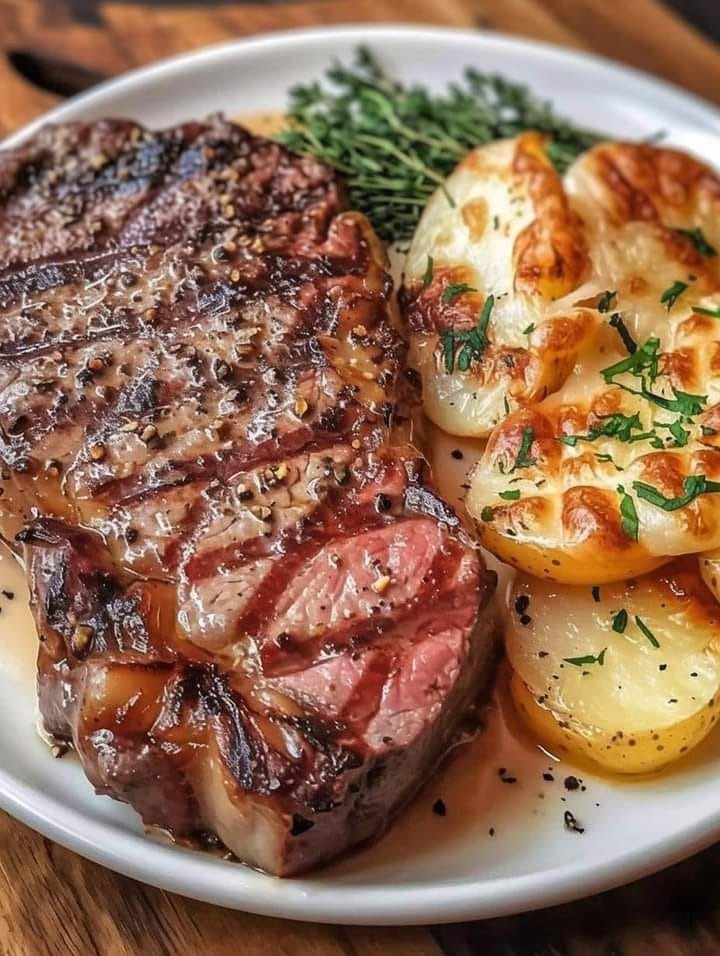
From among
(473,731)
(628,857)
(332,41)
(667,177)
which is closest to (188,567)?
(473,731)

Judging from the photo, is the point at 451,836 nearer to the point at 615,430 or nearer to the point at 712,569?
the point at 712,569

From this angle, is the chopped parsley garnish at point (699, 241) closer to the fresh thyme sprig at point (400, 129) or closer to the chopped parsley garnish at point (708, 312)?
the chopped parsley garnish at point (708, 312)

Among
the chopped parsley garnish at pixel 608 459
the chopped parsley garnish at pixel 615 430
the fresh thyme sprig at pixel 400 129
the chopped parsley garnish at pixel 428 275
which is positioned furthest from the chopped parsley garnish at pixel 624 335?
the fresh thyme sprig at pixel 400 129

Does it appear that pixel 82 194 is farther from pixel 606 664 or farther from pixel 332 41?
pixel 606 664

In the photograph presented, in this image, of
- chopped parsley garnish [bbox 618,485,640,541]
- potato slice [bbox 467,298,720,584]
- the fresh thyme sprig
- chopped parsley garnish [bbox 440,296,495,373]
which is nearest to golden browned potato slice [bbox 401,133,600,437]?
chopped parsley garnish [bbox 440,296,495,373]

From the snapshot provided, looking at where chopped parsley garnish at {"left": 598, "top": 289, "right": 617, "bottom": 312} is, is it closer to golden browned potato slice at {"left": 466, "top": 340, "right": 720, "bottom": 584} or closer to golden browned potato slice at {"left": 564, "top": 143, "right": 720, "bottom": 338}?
golden browned potato slice at {"left": 564, "top": 143, "right": 720, "bottom": 338}

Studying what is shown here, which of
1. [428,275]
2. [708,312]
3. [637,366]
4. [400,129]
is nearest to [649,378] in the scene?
[637,366]

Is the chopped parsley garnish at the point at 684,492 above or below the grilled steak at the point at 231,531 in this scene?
above
